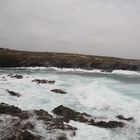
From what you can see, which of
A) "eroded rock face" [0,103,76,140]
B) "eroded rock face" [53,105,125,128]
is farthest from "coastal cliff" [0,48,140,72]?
"eroded rock face" [0,103,76,140]

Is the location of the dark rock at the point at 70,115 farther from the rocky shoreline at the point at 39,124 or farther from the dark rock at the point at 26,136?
the dark rock at the point at 26,136

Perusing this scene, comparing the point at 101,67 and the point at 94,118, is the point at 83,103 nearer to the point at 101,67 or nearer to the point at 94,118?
the point at 94,118

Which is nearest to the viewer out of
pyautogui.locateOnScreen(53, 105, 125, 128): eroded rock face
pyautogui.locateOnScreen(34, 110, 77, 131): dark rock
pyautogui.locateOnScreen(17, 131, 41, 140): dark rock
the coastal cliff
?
pyautogui.locateOnScreen(17, 131, 41, 140): dark rock

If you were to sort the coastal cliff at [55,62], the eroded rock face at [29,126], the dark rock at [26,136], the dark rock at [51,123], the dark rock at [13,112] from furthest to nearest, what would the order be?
1. the coastal cliff at [55,62]
2. the dark rock at [13,112]
3. the dark rock at [51,123]
4. the eroded rock face at [29,126]
5. the dark rock at [26,136]

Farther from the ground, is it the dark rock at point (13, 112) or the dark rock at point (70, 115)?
the dark rock at point (13, 112)

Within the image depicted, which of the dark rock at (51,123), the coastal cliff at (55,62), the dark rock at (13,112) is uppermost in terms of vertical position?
the dark rock at (13,112)

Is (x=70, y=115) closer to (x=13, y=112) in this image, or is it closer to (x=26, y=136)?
(x=13, y=112)

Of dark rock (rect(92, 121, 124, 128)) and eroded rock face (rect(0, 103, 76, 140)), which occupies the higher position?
eroded rock face (rect(0, 103, 76, 140))

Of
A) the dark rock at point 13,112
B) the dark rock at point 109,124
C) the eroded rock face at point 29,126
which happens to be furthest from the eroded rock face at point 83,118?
the dark rock at point 13,112

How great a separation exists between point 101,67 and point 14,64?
28.5m

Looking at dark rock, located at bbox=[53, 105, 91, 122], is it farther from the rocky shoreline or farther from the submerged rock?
the submerged rock

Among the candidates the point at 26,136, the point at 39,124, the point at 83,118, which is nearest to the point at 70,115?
the point at 83,118

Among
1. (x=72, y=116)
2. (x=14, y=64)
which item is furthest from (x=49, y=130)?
(x=14, y=64)

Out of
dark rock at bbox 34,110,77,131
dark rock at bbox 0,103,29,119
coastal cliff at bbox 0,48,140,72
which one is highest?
dark rock at bbox 0,103,29,119
